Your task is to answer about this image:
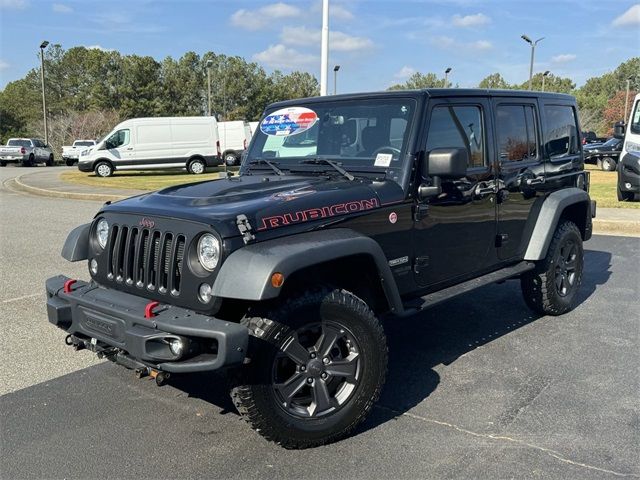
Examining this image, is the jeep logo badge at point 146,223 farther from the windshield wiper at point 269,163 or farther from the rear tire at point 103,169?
the rear tire at point 103,169

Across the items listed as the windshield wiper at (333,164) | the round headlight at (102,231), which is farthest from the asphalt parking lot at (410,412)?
the windshield wiper at (333,164)

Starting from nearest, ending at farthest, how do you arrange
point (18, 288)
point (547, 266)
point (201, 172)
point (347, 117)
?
point (347, 117) < point (547, 266) < point (18, 288) < point (201, 172)

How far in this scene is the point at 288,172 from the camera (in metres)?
4.25

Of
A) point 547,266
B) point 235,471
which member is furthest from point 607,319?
point 235,471

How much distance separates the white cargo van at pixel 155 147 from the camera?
2420 centimetres

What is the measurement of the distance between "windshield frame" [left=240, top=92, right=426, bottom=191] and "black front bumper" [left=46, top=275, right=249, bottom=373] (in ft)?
5.18

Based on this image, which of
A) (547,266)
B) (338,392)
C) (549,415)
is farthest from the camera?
(547,266)

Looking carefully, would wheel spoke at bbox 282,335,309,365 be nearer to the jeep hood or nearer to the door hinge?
the jeep hood

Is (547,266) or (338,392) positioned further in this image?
(547,266)

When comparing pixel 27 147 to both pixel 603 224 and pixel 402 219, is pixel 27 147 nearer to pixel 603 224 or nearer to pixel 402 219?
pixel 603 224

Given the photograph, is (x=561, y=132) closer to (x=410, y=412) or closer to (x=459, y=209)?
(x=459, y=209)

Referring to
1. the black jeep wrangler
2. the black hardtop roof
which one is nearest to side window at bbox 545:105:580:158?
the black hardtop roof

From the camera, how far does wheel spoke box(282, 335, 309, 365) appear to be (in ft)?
9.76

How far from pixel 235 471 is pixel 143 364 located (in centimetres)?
71
